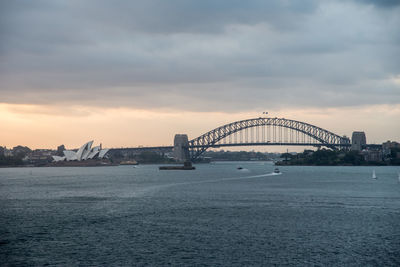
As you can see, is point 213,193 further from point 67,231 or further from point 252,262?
point 252,262

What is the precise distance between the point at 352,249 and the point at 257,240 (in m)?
4.96

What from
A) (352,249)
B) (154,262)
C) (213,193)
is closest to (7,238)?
(154,262)

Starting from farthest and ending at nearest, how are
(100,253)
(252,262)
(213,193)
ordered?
(213,193) < (100,253) < (252,262)

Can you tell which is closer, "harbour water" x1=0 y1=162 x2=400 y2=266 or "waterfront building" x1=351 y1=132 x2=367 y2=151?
"harbour water" x1=0 y1=162 x2=400 y2=266

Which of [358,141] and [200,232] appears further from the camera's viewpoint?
[358,141]

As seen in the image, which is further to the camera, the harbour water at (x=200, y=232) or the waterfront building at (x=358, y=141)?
the waterfront building at (x=358, y=141)

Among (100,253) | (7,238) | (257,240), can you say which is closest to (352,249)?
(257,240)

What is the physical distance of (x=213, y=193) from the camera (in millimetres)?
57875

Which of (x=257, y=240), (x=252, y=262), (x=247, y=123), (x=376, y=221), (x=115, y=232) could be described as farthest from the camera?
(x=247, y=123)

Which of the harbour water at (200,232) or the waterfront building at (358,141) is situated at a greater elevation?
the waterfront building at (358,141)

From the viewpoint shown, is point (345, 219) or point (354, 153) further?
point (354, 153)

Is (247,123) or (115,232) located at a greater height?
(247,123)

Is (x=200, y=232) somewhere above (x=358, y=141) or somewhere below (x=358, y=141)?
below

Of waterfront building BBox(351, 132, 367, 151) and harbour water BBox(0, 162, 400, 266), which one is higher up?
waterfront building BBox(351, 132, 367, 151)
